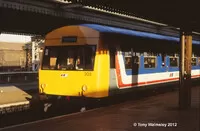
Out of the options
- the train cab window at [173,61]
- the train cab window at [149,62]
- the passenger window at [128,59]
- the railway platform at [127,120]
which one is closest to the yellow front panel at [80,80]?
the railway platform at [127,120]

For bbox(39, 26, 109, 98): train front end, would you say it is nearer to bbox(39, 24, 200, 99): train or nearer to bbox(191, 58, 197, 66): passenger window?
bbox(39, 24, 200, 99): train

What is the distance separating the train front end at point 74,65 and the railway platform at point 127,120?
0.99 metres

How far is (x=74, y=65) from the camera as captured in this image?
41.2 ft

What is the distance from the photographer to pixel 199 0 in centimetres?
937

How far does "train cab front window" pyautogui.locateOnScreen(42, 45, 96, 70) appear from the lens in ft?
40.5

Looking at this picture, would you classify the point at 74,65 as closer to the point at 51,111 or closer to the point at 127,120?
the point at 51,111

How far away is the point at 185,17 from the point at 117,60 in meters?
2.95

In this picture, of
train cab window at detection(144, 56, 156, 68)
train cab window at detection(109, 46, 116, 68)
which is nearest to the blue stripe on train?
train cab window at detection(144, 56, 156, 68)

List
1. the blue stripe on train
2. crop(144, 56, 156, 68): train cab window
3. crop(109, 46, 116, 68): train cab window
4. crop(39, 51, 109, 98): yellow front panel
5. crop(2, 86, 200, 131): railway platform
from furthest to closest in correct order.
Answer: crop(144, 56, 156, 68): train cab window → the blue stripe on train → crop(109, 46, 116, 68): train cab window → crop(39, 51, 109, 98): yellow front panel → crop(2, 86, 200, 131): railway platform

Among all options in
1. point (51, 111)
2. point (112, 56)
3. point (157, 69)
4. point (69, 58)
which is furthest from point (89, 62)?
point (157, 69)

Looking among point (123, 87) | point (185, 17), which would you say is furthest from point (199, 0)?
point (123, 87)

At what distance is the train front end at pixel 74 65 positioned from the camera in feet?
40.0

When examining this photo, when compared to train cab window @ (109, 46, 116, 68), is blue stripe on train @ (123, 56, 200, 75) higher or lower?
lower

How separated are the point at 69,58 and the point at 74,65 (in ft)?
1.10
